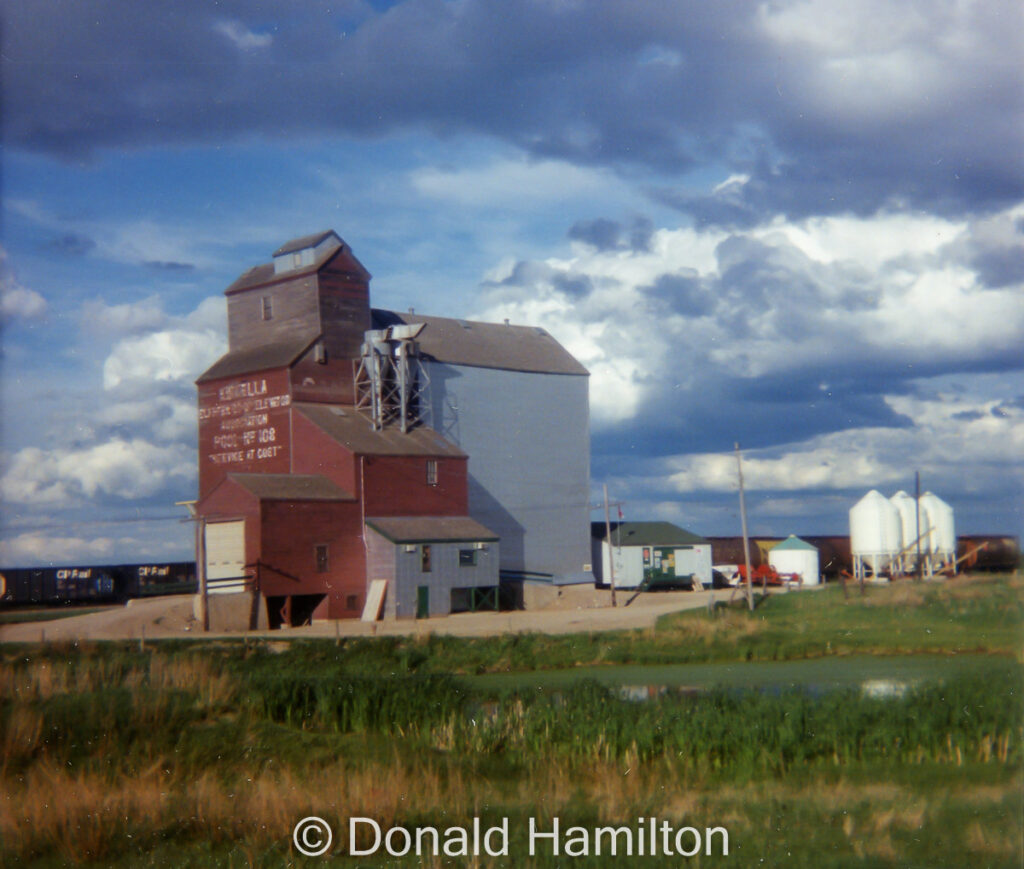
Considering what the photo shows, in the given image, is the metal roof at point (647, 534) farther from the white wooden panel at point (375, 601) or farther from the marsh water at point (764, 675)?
the marsh water at point (764, 675)

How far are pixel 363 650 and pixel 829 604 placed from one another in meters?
19.4

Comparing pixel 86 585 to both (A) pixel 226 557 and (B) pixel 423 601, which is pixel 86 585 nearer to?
(A) pixel 226 557

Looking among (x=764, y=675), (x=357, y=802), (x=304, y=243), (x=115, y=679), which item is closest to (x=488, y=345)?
(x=304, y=243)

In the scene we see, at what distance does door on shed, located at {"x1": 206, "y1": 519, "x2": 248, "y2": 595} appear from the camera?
4644 cm

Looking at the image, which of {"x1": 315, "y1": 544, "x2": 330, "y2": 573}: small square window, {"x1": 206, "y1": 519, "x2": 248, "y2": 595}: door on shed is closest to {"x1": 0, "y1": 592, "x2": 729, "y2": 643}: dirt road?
{"x1": 206, "y1": 519, "x2": 248, "y2": 595}: door on shed

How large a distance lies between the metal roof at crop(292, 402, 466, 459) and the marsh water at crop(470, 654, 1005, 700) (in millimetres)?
21322

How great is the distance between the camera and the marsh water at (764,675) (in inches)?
1030

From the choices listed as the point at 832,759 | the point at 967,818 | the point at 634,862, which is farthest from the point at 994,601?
the point at 634,862

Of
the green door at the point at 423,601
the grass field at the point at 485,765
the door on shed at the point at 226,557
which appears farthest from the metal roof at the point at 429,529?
the grass field at the point at 485,765

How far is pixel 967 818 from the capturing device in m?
13.0

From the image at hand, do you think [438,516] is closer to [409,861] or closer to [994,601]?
[994,601]

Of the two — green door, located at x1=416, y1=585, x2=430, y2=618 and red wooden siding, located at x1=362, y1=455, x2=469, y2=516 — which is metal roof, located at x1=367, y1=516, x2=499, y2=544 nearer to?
red wooden siding, located at x1=362, y1=455, x2=469, y2=516

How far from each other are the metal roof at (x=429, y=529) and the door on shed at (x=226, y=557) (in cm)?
615

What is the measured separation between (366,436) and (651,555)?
952 inches
